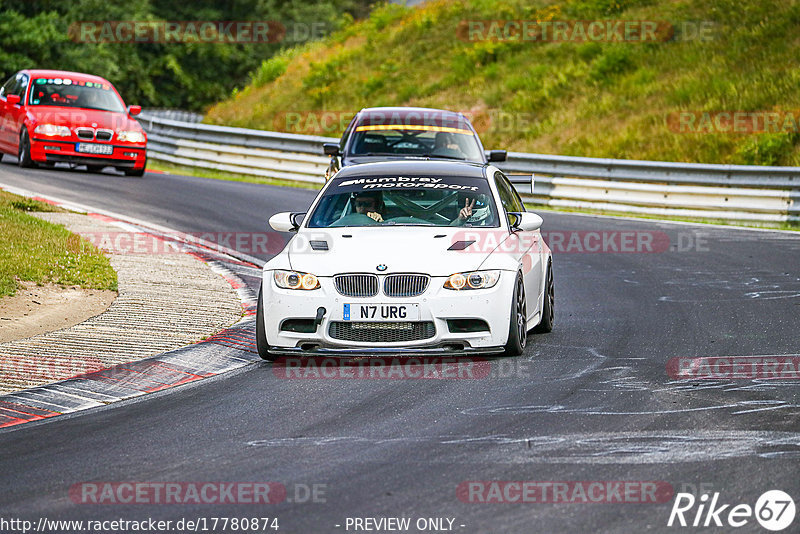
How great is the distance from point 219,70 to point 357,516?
158 feet

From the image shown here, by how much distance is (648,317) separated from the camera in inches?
455

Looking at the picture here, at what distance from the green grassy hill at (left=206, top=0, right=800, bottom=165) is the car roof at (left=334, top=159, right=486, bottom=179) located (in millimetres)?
15333

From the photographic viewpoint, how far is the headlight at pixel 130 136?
75.9 ft

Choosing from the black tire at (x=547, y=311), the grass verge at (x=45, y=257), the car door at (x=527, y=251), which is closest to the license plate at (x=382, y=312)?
the car door at (x=527, y=251)

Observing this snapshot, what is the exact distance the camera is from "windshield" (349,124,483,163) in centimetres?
1750

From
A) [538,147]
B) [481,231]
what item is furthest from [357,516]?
[538,147]

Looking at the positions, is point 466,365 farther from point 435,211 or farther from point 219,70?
point 219,70

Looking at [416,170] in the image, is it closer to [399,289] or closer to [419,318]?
[399,289]

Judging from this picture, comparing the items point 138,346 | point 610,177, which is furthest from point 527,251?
point 610,177

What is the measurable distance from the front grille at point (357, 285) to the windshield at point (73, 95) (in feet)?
52.7

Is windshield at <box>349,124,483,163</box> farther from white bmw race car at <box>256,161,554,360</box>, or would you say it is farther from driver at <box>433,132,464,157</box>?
white bmw race car at <box>256,161,554,360</box>

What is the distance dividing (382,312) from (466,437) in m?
2.24

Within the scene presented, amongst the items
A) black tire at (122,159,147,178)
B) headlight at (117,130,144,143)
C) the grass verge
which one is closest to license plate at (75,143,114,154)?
headlight at (117,130,144,143)

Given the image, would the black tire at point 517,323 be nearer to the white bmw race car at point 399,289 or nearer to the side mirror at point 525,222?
the white bmw race car at point 399,289
